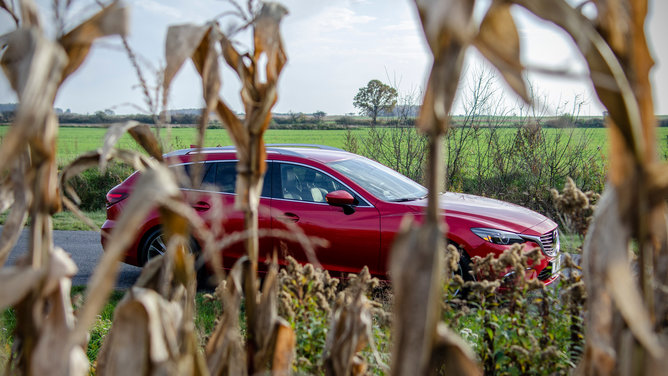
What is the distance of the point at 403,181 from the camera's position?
6.20m

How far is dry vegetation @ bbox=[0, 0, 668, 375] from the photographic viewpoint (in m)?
0.65

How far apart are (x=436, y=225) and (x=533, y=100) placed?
202 millimetres

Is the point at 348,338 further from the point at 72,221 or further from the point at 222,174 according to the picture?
the point at 72,221

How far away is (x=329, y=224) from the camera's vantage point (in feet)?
17.0

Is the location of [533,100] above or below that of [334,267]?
above

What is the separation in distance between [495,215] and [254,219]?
4.43 m

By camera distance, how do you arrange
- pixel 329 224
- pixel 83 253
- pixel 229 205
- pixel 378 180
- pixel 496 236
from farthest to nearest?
pixel 83 253
pixel 378 180
pixel 329 224
pixel 229 205
pixel 496 236

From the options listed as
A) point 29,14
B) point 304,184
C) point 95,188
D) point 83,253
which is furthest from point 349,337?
point 95,188

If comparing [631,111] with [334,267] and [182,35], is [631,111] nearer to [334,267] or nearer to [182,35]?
[182,35]

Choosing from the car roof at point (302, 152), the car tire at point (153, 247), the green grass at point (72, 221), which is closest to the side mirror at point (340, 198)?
the car roof at point (302, 152)

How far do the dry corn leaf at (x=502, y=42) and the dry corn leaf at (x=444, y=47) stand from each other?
3 centimetres

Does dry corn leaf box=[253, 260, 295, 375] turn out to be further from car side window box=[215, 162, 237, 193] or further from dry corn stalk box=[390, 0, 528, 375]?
car side window box=[215, 162, 237, 193]

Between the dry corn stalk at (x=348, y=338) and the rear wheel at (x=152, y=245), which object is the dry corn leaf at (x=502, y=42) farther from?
the rear wheel at (x=152, y=245)

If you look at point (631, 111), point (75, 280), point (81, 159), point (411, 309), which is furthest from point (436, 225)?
point (75, 280)
